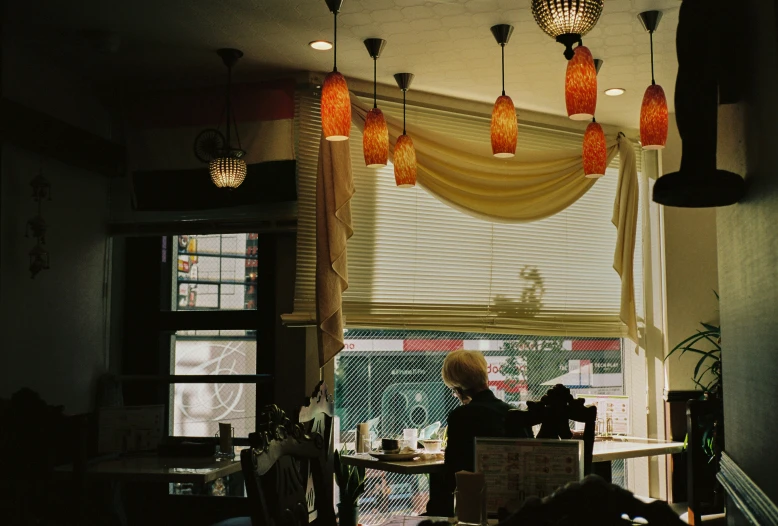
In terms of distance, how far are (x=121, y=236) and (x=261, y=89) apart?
4.47ft

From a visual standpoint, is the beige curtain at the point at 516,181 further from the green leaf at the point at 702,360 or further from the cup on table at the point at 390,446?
the cup on table at the point at 390,446

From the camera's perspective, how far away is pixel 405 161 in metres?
4.25

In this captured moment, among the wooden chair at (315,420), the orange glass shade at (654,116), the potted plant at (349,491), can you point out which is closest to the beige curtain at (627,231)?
the orange glass shade at (654,116)

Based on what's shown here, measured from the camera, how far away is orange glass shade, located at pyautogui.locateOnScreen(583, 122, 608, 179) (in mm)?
4109

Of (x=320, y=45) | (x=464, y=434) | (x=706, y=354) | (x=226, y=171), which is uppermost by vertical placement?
(x=320, y=45)

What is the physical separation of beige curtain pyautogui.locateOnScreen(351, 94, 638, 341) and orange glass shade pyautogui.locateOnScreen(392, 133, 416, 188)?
0.59 metres

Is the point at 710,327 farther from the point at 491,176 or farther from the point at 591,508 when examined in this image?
the point at 591,508

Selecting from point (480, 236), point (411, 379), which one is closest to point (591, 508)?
point (411, 379)

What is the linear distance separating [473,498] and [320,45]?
2743 mm

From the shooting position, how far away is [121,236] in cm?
507

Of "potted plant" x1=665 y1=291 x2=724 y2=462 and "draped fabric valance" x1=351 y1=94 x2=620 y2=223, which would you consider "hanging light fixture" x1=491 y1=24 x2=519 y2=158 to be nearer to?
"draped fabric valance" x1=351 y1=94 x2=620 y2=223

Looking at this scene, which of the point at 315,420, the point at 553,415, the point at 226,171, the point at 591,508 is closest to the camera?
the point at 591,508

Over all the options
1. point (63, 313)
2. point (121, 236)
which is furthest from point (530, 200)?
point (63, 313)

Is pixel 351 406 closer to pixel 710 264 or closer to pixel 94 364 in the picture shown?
pixel 94 364
